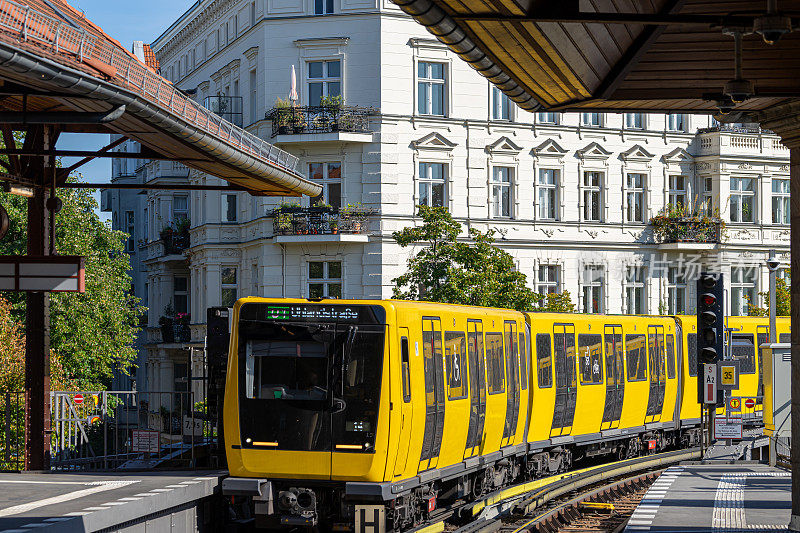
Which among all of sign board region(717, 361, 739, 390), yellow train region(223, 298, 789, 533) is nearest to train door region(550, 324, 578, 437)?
yellow train region(223, 298, 789, 533)

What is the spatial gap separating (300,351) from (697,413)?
18.5 m

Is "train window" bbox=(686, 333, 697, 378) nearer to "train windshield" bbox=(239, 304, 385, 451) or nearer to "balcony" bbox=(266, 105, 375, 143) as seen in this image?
"train windshield" bbox=(239, 304, 385, 451)

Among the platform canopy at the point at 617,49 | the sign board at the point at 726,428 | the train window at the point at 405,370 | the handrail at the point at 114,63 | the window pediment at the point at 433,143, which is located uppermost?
the window pediment at the point at 433,143

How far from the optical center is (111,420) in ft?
71.5

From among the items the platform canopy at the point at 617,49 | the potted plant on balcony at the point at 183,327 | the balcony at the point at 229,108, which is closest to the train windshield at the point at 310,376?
the platform canopy at the point at 617,49

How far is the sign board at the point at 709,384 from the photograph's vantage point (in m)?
21.1

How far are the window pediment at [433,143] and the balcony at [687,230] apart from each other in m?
9.66

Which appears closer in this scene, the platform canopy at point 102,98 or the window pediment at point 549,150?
the platform canopy at point 102,98

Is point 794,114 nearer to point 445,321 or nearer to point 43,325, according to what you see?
point 445,321

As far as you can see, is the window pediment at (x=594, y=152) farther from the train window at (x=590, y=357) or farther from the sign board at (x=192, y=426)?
the sign board at (x=192, y=426)

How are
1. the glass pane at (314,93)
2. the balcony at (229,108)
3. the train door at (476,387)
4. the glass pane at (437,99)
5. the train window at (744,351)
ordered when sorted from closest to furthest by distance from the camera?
the train door at (476,387) < the train window at (744,351) < the glass pane at (314,93) < the glass pane at (437,99) < the balcony at (229,108)

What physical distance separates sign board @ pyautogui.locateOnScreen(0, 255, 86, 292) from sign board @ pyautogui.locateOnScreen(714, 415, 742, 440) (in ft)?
47.8

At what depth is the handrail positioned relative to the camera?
1405cm

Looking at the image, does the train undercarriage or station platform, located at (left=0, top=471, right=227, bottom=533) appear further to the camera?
the train undercarriage
